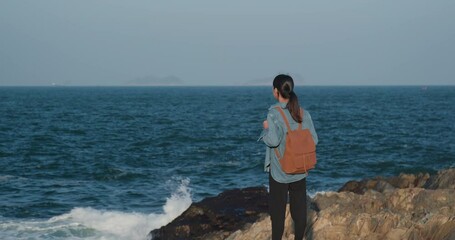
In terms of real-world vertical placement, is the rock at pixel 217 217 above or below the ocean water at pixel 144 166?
above

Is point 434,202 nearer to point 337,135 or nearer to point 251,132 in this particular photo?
point 337,135

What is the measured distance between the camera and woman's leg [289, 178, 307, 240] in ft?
21.2

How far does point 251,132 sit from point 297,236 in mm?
40990

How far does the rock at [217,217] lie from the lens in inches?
496

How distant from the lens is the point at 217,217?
13328 mm

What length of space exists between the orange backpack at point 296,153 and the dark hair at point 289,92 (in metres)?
0.11

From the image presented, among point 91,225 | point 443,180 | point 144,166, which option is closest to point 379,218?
point 443,180

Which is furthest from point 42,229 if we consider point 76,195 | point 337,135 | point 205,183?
point 337,135

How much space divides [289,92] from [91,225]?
36.8ft

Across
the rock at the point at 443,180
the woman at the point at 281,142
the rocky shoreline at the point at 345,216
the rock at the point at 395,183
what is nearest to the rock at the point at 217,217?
the rocky shoreline at the point at 345,216

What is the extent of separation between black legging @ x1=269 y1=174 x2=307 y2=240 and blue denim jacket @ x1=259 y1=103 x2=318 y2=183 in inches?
3.7

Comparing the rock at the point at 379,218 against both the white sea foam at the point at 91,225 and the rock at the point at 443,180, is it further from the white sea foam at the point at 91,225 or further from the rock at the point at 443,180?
the white sea foam at the point at 91,225

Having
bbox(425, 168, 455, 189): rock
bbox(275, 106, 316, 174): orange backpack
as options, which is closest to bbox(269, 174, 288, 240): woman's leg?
bbox(275, 106, 316, 174): orange backpack

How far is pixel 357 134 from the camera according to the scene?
4522 centimetres
